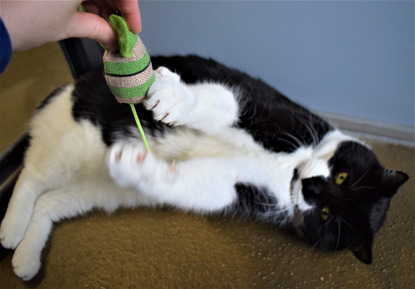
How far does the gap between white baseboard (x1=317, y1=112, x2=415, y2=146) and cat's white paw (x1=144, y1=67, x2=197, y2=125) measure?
1132mm

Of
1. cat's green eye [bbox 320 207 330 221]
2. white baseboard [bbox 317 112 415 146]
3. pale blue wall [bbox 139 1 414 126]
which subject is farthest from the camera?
white baseboard [bbox 317 112 415 146]

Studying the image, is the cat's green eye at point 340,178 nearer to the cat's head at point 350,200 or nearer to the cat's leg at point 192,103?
the cat's head at point 350,200

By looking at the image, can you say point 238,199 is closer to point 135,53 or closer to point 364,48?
point 135,53

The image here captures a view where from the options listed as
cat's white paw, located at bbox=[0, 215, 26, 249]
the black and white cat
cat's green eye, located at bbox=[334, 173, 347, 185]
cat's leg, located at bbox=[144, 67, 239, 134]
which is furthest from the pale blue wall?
cat's white paw, located at bbox=[0, 215, 26, 249]

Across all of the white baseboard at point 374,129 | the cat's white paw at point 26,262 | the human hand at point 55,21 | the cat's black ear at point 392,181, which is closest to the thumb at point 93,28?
the human hand at point 55,21

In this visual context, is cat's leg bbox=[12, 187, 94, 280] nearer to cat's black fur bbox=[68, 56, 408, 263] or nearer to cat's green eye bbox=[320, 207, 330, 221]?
cat's black fur bbox=[68, 56, 408, 263]

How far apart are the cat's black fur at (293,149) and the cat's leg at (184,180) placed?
8cm

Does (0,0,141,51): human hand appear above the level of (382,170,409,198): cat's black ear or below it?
above

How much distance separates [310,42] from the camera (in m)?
1.46

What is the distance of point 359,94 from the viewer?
163 centimetres

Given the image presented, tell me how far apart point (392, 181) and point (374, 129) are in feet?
2.38

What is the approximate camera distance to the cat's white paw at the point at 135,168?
0.77m

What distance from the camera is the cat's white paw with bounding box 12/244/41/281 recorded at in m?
1.08

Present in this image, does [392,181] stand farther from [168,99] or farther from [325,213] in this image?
[168,99]
